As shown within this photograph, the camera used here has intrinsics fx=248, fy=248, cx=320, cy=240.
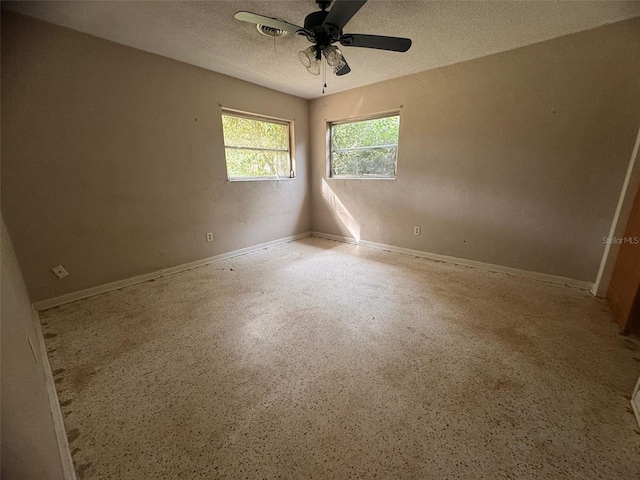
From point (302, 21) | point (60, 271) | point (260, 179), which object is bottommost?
point (60, 271)

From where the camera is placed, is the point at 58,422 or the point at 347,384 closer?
the point at 58,422

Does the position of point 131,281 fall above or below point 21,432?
below

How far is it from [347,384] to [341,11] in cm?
218

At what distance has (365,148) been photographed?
3.77 metres

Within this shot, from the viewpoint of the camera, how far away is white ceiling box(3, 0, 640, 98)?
1809mm

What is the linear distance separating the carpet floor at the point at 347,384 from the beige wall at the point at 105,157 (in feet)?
1.85

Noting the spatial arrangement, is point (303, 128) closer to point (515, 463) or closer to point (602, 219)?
point (602, 219)

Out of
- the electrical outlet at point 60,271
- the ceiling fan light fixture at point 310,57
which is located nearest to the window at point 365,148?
the ceiling fan light fixture at point 310,57

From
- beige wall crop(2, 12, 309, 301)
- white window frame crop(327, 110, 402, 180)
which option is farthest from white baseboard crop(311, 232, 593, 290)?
beige wall crop(2, 12, 309, 301)

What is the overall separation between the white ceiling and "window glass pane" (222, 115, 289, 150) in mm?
705

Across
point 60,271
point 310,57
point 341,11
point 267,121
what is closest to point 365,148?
point 267,121

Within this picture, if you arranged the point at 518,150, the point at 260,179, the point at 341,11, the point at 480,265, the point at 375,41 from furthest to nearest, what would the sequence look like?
the point at 260,179
the point at 480,265
the point at 518,150
the point at 375,41
the point at 341,11

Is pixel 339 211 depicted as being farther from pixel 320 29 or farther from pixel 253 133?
pixel 320 29

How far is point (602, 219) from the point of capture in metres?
2.29
